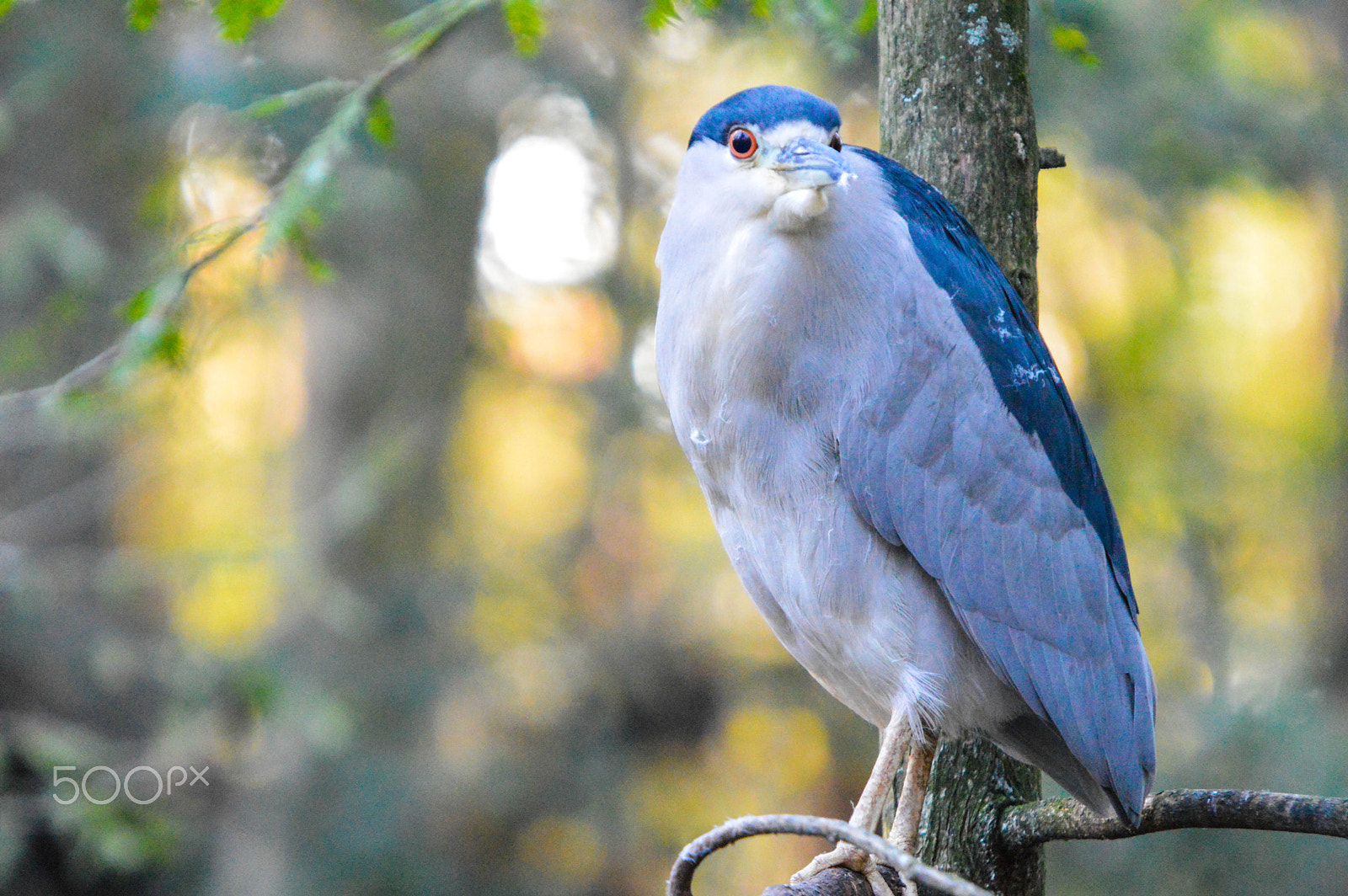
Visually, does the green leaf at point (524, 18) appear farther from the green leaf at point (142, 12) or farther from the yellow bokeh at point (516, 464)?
the yellow bokeh at point (516, 464)

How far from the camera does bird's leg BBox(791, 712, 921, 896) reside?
7.23 ft

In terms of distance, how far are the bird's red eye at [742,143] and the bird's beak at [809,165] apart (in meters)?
0.06

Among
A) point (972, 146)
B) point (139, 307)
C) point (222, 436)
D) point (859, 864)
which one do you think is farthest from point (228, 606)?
point (972, 146)

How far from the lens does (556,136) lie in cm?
793

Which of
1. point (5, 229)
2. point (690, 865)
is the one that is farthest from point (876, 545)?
point (5, 229)

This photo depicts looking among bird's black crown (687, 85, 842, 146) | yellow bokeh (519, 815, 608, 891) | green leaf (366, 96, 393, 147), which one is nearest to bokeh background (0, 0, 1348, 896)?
yellow bokeh (519, 815, 608, 891)

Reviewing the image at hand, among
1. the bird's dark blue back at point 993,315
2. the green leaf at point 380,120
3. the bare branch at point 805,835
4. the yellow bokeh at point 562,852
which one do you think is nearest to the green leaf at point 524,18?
the green leaf at point 380,120

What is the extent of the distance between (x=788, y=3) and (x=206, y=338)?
230 cm

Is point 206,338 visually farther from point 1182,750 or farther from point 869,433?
point 1182,750

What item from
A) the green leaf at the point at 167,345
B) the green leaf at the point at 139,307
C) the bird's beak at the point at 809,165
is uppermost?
the bird's beak at the point at 809,165

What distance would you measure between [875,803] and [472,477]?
8.64 metres

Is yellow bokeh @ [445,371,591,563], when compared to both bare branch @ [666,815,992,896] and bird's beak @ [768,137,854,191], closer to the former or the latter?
bird's beak @ [768,137,854,191]

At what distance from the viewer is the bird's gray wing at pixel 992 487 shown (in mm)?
2189

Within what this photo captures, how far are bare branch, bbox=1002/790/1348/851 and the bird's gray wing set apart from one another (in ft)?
0.44
